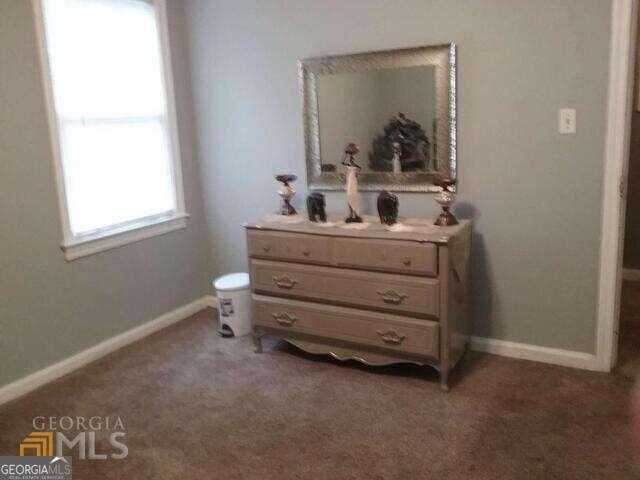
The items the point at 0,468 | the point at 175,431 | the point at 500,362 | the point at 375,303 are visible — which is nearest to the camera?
the point at 0,468

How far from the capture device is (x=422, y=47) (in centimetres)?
296

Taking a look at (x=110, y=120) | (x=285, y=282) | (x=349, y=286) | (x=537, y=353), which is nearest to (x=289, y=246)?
(x=285, y=282)

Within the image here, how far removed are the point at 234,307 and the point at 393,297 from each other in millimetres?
1144

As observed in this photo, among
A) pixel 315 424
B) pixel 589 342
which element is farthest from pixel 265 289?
pixel 589 342

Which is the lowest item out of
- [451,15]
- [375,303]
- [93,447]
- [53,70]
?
[93,447]

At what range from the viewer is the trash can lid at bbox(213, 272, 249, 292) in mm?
3508

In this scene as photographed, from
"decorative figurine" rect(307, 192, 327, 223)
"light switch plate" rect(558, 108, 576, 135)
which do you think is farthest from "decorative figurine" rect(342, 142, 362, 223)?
"light switch plate" rect(558, 108, 576, 135)

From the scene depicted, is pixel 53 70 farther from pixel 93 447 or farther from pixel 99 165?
pixel 93 447

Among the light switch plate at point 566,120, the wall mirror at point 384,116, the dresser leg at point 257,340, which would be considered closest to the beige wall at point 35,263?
the dresser leg at point 257,340

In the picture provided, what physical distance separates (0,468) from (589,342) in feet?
8.87

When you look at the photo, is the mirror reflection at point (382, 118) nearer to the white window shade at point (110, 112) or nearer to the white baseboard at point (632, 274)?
the white window shade at point (110, 112)

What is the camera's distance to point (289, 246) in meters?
3.04

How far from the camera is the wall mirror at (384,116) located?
2.99m

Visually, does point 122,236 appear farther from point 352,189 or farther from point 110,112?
point 352,189
